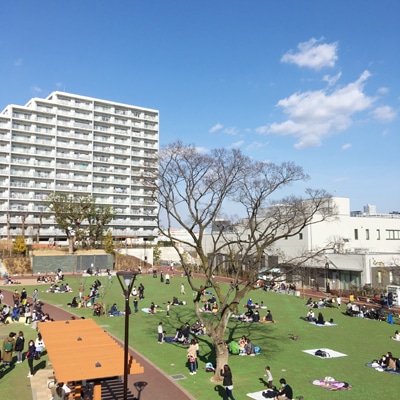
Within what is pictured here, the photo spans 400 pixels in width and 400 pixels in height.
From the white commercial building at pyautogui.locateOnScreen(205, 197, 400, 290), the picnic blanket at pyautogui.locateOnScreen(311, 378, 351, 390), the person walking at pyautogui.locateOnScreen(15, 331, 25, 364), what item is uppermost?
the white commercial building at pyautogui.locateOnScreen(205, 197, 400, 290)

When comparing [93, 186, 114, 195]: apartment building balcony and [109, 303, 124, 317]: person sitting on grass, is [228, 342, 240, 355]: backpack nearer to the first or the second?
[109, 303, 124, 317]: person sitting on grass

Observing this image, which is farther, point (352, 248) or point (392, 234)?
point (392, 234)

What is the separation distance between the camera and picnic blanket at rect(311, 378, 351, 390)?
1575cm

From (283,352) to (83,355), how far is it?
11587 mm

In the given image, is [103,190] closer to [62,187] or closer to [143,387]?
[62,187]

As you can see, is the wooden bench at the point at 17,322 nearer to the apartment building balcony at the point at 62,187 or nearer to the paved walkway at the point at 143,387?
the paved walkway at the point at 143,387

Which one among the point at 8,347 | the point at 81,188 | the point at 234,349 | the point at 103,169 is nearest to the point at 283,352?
the point at 234,349

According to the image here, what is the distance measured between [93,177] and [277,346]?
74835 millimetres

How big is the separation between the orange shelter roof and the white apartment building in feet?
184

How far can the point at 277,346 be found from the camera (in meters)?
22.5

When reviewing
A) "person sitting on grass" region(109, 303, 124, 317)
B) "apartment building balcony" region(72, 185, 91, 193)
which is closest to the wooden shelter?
"person sitting on grass" region(109, 303, 124, 317)

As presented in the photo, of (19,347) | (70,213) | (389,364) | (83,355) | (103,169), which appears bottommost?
(389,364)

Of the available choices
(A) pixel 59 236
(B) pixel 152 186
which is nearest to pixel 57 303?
(B) pixel 152 186

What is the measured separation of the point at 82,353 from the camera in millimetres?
13969
